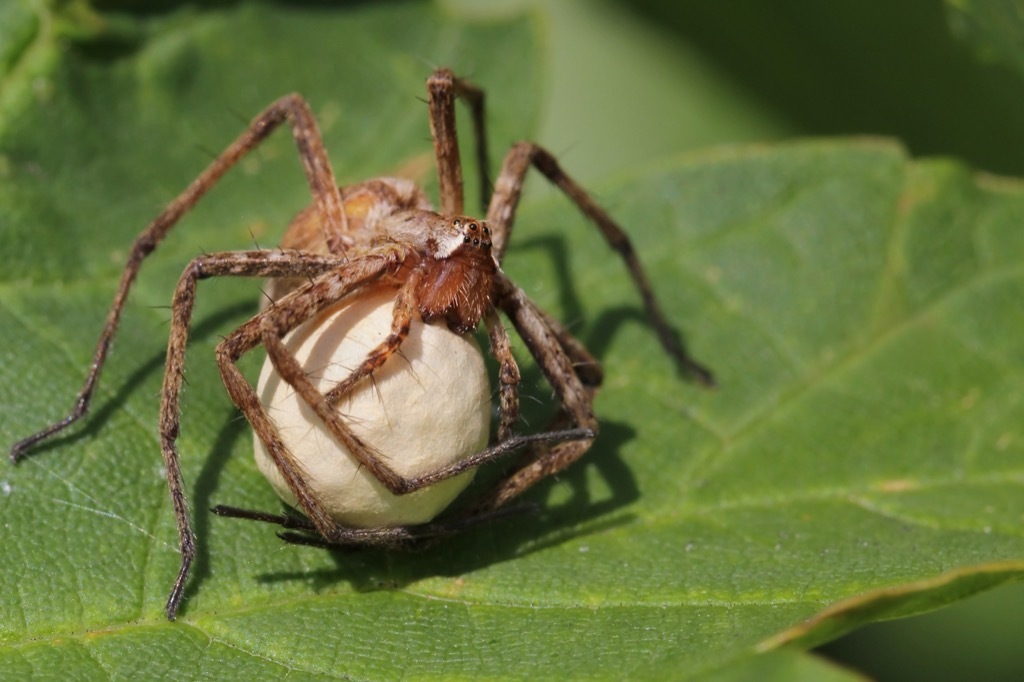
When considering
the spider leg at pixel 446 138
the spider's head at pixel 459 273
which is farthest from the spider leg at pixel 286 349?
the spider leg at pixel 446 138

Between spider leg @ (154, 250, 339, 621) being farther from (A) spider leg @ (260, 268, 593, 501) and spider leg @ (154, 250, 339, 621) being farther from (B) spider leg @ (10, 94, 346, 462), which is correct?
(B) spider leg @ (10, 94, 346, 462)

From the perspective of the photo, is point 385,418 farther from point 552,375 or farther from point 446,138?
point 446,138

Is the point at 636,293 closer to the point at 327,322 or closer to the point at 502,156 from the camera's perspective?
the point at 502,156

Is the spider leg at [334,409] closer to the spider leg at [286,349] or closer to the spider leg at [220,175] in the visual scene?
the spider leg at [286,349]

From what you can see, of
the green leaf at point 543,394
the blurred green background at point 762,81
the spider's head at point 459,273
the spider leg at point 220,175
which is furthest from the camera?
the blurred green background at point 762,81

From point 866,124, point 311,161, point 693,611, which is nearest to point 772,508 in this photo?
point 693,611

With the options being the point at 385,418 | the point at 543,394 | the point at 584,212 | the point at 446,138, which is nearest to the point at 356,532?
the point at 385,418
